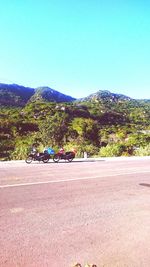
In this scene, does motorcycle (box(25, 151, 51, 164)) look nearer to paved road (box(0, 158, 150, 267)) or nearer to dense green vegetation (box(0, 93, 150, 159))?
dense green vegetation (box(0, 93, 150, 159))

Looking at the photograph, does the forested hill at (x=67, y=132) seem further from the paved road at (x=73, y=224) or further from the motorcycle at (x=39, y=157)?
the paved road at (x=73, y=224)

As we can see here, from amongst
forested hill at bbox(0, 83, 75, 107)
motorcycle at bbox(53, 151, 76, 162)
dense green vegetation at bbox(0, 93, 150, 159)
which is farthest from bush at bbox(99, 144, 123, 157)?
forested hill at bbox(0, 83, 75, 107)

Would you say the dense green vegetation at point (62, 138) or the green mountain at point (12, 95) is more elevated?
the green mountain at point (12, 95)

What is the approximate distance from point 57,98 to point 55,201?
157 metres

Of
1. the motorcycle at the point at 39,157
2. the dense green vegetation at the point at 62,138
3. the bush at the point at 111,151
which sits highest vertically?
the dense green vegetation at the point at 62,138

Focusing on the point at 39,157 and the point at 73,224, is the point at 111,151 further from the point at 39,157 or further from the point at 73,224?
the point at 73,224

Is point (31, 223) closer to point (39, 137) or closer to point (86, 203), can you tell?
point (86, 203)

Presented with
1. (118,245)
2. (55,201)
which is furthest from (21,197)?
(118,245)

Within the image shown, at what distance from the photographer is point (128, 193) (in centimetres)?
960

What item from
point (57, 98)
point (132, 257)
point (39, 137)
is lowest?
point (132, 257)

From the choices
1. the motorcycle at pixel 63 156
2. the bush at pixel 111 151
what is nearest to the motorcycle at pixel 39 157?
the motorcycle at pixel 63 156

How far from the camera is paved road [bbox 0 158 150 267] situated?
16.0 ft

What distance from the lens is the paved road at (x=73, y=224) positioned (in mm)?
4875

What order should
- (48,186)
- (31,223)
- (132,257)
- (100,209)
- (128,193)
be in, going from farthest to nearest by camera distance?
(48,186) → (128,193) → (100,209) → (31,223) → (132,257)
